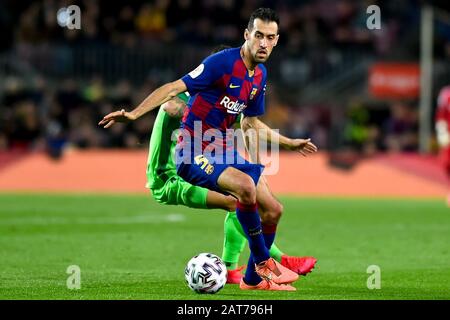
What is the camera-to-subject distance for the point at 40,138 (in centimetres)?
2389

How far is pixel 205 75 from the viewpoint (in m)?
9.67

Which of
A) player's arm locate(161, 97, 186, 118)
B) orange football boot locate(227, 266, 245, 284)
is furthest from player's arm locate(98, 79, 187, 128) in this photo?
orange football boot locate(227, 266, 245, 284)

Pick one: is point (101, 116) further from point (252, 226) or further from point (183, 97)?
point (252, 226)

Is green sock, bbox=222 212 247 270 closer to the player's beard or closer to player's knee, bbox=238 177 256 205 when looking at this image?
player's knee, bbox=238 177 256 205

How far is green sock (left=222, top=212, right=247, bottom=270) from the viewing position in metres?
10.5

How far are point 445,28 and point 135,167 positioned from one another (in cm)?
760

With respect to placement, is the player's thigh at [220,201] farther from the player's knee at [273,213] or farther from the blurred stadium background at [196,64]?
the blurred stadium background at [196,64]

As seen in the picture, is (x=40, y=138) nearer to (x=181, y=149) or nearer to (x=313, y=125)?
(x=313, y=125)

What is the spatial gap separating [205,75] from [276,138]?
94 centimetres

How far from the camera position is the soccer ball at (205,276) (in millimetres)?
9352

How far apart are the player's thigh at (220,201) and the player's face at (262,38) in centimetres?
139

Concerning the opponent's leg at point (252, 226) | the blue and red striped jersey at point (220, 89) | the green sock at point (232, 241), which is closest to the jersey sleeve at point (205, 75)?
the blue and red striped jersey at point (220, 89)
